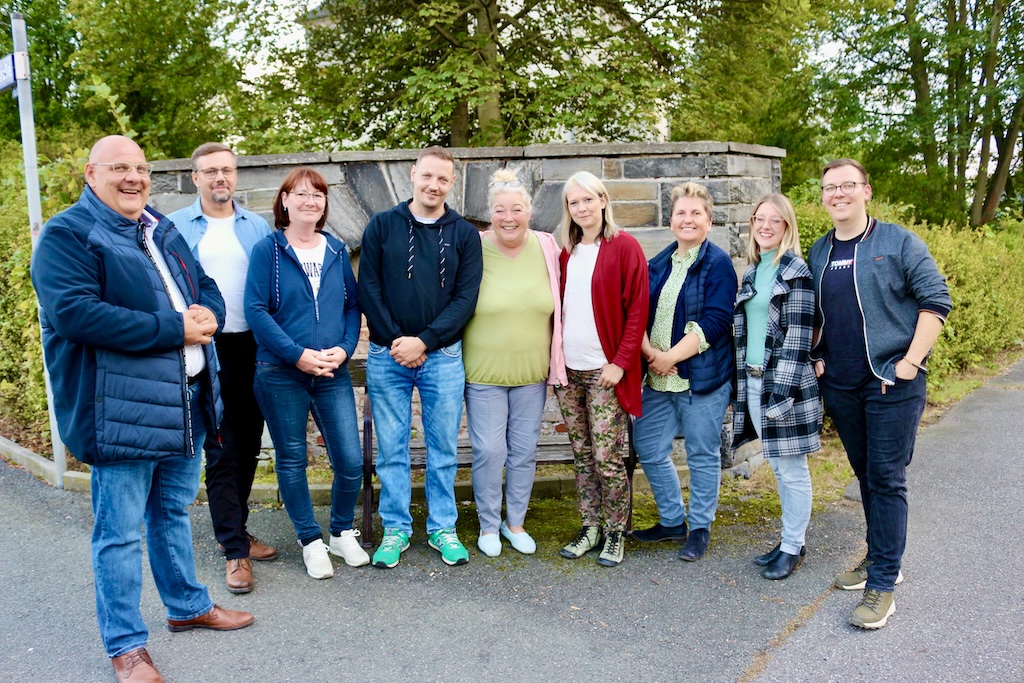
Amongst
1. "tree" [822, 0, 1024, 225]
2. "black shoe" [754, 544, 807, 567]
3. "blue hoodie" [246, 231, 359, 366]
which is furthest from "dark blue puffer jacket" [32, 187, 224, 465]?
"tree" [822, 0, 1024, 225]

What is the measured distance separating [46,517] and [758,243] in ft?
14.5

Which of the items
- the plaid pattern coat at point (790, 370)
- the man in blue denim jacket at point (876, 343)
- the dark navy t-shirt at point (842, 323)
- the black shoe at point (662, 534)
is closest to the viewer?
the man in blue denim jacket at point (876, 343)

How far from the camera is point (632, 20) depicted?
11.4 metres

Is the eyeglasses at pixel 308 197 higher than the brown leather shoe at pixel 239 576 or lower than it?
higher

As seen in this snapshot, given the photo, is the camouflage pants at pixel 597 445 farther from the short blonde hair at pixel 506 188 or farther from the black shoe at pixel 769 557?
the short blonde hair at pixel 506 188

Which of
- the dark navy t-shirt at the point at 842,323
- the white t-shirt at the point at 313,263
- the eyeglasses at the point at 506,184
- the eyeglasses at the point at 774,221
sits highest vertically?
the eyeglasses at the point at 506,184

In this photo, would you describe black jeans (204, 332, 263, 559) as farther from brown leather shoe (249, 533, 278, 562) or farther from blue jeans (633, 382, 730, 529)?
blue jeans (633, 382, 730, 529)

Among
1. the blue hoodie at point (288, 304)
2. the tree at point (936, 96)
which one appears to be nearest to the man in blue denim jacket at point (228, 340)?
the blue hoodie at point (288, 304)

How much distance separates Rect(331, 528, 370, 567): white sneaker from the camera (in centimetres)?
429

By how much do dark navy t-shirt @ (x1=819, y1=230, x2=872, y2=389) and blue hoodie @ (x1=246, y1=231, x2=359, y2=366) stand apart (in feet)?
7.34

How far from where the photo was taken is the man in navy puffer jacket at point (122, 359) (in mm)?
2947

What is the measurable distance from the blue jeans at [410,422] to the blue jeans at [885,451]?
184cm

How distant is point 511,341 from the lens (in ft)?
13.8

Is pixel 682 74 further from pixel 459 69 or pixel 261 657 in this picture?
pixel 261 657
